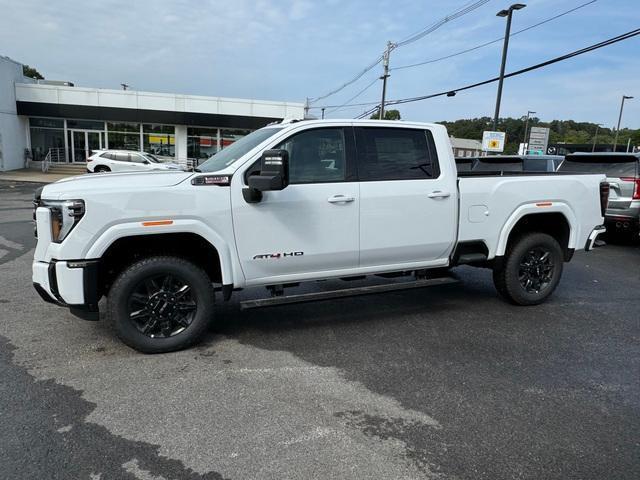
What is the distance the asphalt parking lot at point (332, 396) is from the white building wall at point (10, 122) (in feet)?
86.5

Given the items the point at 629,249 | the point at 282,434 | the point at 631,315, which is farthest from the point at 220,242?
the point at 629,249

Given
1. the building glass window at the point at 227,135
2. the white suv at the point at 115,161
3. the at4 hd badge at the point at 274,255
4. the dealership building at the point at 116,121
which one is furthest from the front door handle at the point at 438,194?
the building glass window at the point at 227,135

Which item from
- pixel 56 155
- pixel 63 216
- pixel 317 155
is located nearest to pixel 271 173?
pixel 317 155

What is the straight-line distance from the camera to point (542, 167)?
41.3 feet

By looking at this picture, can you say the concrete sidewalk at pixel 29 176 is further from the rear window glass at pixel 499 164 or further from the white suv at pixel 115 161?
the rear window glass at pixel 499 164

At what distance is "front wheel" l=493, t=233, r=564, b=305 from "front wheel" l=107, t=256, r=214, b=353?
135 inches

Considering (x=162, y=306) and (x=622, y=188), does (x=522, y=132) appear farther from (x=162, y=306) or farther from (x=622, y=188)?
(x=162, y=306)

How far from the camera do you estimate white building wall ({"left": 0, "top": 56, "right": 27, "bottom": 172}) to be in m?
26.6

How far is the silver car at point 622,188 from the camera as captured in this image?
9.55 meters

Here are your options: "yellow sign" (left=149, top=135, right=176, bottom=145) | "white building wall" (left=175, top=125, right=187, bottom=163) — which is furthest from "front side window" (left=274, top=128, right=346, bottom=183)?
"yellow sign" (left=149, top=135, right=176, bottom=145)

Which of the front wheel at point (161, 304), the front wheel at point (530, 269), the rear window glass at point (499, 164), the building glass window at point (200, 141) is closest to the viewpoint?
the front wheel at point (161, 304)

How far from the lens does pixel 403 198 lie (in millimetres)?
4719

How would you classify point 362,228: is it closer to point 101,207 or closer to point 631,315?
point 101,207

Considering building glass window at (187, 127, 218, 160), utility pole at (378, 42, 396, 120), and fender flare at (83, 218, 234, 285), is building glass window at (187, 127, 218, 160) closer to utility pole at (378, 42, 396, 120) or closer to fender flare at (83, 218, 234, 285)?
utility pole at (378, 42, 396, 120)
